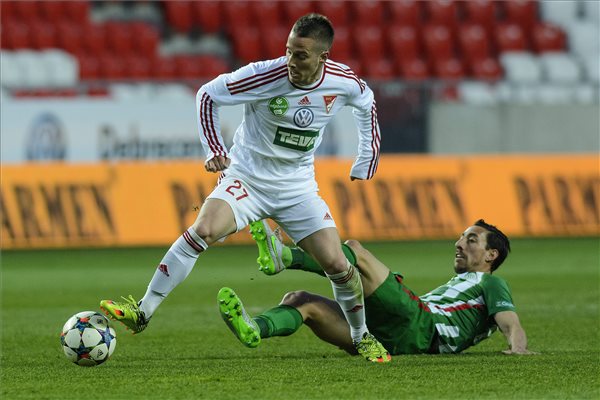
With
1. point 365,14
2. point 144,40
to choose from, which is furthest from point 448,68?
point 144,40

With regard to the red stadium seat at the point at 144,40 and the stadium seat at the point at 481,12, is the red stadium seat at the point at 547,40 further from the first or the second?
the red stadium seat at the point at 144,40

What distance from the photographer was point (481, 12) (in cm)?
2489

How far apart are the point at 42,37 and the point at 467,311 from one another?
634 inches

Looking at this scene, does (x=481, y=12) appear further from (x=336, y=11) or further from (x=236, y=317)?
(x=236, y=317)

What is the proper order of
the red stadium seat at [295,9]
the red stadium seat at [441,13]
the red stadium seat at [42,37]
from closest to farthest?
the red stadium seat at [42,37], the red stadium seat at [295,9], the red stadium seat at [441,13]

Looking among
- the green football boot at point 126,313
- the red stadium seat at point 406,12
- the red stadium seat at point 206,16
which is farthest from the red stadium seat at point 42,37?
the green football boot at point 126,313

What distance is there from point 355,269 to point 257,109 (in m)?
1.12

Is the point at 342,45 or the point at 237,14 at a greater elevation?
the point at 237,14

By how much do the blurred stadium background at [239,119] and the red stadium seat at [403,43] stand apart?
0.11 feet

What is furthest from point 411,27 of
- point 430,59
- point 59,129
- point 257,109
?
point 257,109

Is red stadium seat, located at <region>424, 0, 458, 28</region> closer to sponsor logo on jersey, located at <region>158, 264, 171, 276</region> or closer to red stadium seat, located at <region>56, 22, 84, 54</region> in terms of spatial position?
red stadium seat, located at <region>56, 22, 84, 54</region>

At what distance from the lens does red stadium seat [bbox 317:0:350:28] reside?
24.0m

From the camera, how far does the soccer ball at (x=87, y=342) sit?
22.1ft

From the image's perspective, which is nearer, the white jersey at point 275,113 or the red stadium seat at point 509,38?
the white jersey at point 275,113
